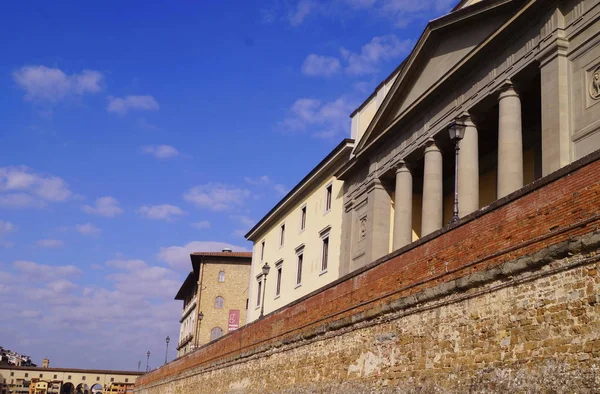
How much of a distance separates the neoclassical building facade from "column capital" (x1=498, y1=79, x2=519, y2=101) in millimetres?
26

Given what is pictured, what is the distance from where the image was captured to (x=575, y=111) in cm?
1636

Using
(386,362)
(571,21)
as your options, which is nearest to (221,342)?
(386,362)

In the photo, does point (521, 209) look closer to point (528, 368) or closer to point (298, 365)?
point (528, 368)

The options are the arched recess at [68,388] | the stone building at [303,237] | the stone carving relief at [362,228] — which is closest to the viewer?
the stone carving relief at [362,228]

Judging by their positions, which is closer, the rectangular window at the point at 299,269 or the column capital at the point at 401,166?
the column capital at the point at 401,166

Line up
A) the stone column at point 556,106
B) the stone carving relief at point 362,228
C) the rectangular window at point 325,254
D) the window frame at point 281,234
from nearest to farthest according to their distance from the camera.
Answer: the stone column at point 556,106 < the stone carving relief at point 362,228 < the rectangular window at point 325,254 < the window frame at point 281,234

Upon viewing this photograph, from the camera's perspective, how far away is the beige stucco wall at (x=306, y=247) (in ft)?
101

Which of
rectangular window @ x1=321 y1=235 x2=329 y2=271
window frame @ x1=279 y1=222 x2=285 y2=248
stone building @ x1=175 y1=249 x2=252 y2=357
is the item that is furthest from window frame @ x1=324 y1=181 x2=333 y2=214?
stone building @ x1=175 y1=249 x2=252 y2=357

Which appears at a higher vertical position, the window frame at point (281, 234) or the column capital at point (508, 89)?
the window frame at point (281, 234)

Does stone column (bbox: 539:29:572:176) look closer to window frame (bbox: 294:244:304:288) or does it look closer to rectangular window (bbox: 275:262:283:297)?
window frame (bbox: 294:244:304:288)

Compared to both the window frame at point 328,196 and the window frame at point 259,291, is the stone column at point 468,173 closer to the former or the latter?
the window frame at point 328,196

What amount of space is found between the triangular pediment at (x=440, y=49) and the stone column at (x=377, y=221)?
80.6 inches

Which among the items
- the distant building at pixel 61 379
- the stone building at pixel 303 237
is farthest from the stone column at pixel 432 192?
the distant building at pixel 61 379

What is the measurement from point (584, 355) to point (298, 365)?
989 centimetres
